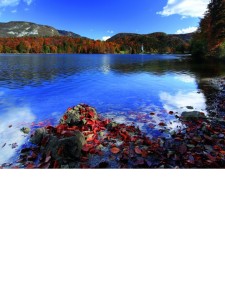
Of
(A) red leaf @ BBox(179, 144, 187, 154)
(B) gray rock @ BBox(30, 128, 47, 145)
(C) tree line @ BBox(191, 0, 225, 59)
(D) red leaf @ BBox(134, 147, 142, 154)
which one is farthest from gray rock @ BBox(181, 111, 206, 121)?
(B) gray rock @ BBox(30, 128, 47, 145)

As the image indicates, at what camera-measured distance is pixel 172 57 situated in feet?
10.8

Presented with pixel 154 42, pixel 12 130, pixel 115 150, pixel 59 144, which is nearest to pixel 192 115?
pixel 154 42

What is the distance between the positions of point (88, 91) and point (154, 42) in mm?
1088

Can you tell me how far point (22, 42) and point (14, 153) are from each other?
4.83 ft

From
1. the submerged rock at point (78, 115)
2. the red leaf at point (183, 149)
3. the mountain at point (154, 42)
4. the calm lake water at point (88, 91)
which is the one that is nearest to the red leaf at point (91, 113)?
the submerged rock at point (78, 115)

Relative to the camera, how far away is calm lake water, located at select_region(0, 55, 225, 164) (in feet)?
8.49

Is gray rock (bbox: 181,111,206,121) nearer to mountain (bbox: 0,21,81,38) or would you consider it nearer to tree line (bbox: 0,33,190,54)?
tree line (bbox: 0,33,190,54)

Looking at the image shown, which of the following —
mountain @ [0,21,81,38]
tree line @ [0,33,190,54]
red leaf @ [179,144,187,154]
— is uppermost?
mountain @ [0,21,81,38]

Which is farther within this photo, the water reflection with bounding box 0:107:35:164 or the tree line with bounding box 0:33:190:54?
the tree line with bounding box 0:33:190:54

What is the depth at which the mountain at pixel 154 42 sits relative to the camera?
8.57ft

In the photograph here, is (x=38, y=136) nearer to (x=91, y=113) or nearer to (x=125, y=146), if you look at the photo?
(x=91, y=113)

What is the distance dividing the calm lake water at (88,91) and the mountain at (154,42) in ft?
0.75

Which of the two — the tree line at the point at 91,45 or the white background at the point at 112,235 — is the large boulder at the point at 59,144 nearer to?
the white background at the point at 112,235

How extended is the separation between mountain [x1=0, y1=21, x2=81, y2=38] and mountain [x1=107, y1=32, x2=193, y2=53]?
553mm
